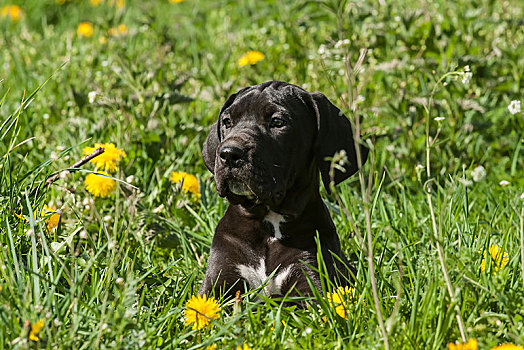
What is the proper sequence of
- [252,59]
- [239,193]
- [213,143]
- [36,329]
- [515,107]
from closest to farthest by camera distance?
[36,329], [515,107], [239,193], [213,143], [252,59]

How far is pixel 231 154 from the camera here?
9.71ft

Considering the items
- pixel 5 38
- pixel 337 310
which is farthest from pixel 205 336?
pixel 5 38

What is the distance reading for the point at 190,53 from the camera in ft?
22.7

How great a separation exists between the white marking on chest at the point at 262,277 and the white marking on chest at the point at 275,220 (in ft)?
0.47

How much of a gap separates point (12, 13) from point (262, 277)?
20.5 ft

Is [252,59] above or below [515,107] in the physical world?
below

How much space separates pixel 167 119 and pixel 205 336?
2310mm

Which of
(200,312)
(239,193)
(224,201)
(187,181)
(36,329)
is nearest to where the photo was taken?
(36,329)

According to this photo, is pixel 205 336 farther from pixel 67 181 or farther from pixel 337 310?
pixel 67 181

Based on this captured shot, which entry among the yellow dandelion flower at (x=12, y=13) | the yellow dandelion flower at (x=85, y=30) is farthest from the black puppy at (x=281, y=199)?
the yellow dandelion flower at (x=12, y=13)

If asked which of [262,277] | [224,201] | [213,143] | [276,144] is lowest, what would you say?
[224,201]

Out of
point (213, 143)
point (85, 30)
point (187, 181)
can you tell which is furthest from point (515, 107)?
point (85, 30)

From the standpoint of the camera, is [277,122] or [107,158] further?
[107,158]

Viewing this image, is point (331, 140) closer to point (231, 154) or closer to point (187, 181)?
point (231, 154)
